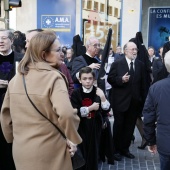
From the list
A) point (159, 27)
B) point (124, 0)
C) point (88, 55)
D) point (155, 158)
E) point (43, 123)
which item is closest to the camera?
point (43, 123)

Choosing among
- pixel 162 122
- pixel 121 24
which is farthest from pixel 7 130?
pixel 121 24

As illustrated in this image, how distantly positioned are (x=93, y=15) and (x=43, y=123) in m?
14.7

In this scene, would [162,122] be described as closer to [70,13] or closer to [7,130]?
[7,130]

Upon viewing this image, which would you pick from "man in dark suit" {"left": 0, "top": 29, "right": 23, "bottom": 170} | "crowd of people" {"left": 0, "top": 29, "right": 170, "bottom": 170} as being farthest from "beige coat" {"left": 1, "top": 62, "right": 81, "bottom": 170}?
"man in dark suit" {"left": 0, "top": 29, "right": 23, "bottom": 170}

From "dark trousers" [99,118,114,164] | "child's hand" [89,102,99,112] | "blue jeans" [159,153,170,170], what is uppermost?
"child's hand" [89,102,99,112]

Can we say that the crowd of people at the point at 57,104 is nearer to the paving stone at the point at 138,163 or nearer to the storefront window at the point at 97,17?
the paving stone at the point at 138,163

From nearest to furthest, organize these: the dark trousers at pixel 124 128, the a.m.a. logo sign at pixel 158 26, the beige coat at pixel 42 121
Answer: the beige coat at pixel 42 121 → the dark trousers at pixel 124 128 → the a.m.a. logo sign at pixel 158 26

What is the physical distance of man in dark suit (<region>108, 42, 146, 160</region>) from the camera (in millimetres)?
5836

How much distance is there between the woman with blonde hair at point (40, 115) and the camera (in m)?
2.66

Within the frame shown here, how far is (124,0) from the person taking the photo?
1603 centimetres

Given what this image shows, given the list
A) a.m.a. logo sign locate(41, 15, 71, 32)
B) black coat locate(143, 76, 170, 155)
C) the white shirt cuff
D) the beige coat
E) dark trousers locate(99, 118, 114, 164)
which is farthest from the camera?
a.m.a. logo sign locate(41, 15, 71, 32)

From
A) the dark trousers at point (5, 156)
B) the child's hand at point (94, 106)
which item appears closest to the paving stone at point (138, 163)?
the child's hand at point (94, 106)

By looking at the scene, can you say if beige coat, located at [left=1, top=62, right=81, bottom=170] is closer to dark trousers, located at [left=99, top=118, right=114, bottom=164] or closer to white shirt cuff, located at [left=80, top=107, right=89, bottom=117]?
white shirt cuff, located at [left=80, top=107, right=89, bottom=117]

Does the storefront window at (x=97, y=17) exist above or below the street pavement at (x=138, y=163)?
above
